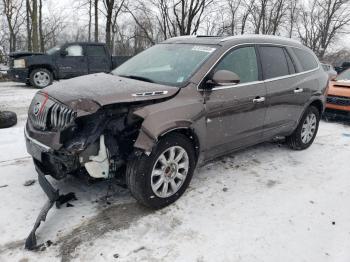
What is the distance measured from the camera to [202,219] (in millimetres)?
3299

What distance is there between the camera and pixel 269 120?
461 cm

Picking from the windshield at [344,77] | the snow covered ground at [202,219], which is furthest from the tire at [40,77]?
the windshield at [344,77]

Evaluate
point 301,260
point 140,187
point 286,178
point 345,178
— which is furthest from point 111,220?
point 345,178

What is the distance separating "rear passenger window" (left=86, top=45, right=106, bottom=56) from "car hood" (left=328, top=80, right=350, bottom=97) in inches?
319

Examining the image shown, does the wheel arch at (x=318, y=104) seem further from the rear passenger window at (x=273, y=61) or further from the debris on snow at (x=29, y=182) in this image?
the debris on snow at (x=29, y=182)

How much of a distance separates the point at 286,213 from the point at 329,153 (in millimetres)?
2588

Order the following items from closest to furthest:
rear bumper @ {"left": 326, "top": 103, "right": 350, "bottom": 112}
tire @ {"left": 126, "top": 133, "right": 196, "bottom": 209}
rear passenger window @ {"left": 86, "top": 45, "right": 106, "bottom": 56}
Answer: tire @ {"left": 126, "top": 133, "right": 196, "bottom": 209} → rear bumper @ {"left": 326, "top": 103, "right": 350, "bottom": 112} → rear passenger window @ {"left": 86, "top": 45, "right": 106, "bottom": 56}

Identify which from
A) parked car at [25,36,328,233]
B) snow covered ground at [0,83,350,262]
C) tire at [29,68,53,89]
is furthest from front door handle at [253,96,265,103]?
tire at [29,68,53,89]

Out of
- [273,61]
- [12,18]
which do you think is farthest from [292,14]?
[273,61]

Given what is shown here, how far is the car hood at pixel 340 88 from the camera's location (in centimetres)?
785

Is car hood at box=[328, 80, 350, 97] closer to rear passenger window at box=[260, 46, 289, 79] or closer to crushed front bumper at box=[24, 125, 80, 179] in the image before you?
rear passenger window at box=[260, 46, 289, 79]

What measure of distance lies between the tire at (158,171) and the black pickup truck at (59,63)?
947cm

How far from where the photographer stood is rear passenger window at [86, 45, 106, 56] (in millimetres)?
12312

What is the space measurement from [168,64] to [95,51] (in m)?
9.15
